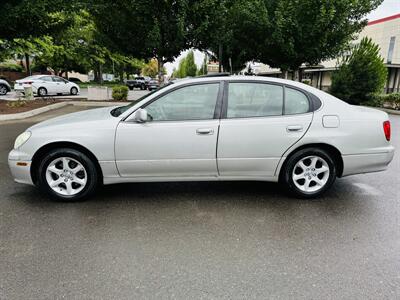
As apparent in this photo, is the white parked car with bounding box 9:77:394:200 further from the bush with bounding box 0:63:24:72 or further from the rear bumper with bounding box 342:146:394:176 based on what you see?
the bush with bounding box 0:63:24:72

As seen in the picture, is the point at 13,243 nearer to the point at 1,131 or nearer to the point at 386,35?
the point at 1,131

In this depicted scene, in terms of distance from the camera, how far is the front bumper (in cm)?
387

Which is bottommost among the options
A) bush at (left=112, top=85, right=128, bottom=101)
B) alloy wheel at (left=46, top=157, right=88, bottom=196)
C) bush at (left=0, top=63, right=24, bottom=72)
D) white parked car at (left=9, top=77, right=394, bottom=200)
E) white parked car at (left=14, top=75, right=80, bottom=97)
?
alloy wheel at (left=46, top=157, right=88, bottom=196)

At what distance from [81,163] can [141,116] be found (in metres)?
0.96

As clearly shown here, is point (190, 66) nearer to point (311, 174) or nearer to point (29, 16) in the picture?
point (29, 16)

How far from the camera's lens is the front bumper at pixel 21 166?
387cm

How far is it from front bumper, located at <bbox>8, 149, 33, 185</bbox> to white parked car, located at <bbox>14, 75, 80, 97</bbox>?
657 inches

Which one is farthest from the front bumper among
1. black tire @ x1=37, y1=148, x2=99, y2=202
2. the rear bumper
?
the rear bumper

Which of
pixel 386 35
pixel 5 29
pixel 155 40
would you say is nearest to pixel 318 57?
pixel 155 40

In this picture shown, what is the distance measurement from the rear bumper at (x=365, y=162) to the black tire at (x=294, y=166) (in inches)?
6.4

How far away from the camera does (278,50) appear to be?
1675 centimetres

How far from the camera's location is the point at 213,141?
3891 millimetres

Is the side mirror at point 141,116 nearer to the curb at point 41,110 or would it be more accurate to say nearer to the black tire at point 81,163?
the black tire at point 81,163

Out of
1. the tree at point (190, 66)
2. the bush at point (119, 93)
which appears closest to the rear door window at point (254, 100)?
the bush at point (119, 93)
